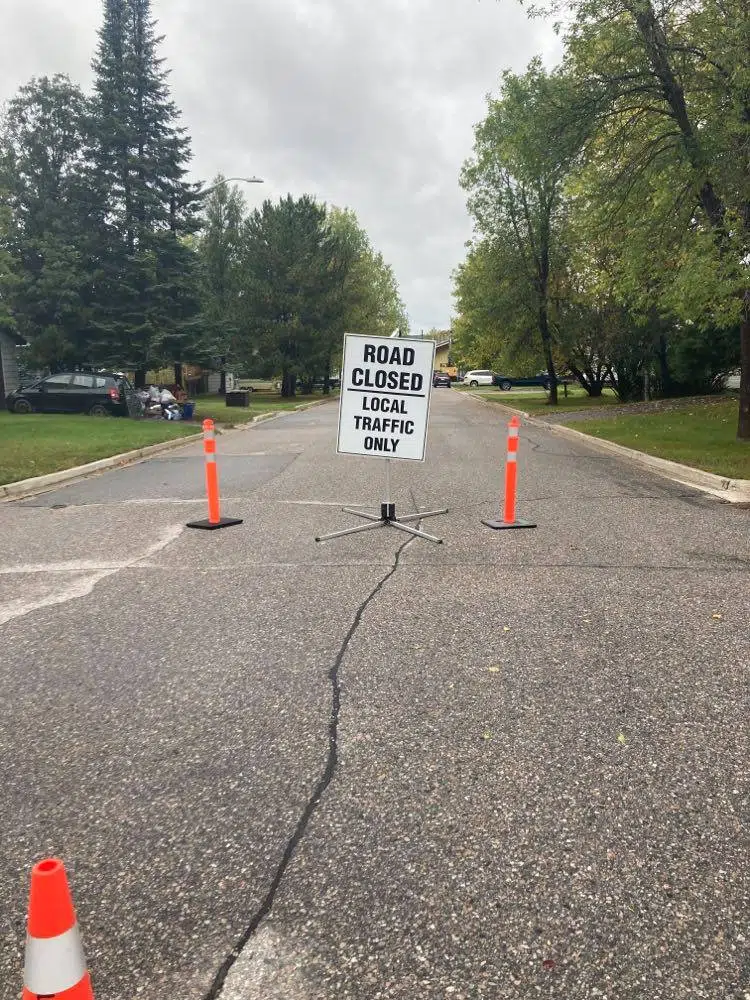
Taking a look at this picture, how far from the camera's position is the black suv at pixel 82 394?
23781mm

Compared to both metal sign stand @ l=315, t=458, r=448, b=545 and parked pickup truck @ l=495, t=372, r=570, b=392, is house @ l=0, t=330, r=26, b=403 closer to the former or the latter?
metal sign stand @ l=315, t=458, r=448, b=545

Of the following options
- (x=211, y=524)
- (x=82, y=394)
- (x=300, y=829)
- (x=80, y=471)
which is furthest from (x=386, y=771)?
(x=82, y=394)

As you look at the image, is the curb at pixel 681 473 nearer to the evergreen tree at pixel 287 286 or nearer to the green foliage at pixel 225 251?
the green foliage at pixel 225 251

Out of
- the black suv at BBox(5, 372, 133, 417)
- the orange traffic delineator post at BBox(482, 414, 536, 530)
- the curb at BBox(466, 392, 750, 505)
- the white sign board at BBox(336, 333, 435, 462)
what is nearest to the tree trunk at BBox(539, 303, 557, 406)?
the curb at BBox(466, 392, 750, 505)

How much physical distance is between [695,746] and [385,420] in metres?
5.18

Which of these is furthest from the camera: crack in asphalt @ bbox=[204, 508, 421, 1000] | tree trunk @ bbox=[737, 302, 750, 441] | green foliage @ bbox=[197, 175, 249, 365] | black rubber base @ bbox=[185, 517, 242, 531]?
green foliage @ bbox=[197, 175, 249, 365]

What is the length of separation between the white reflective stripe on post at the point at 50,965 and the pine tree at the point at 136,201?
26.7 metres

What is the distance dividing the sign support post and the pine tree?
67.7 ft

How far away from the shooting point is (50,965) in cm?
142

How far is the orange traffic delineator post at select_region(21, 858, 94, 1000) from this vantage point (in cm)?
140

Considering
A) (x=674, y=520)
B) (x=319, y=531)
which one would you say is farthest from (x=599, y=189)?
(x=319, y=531)

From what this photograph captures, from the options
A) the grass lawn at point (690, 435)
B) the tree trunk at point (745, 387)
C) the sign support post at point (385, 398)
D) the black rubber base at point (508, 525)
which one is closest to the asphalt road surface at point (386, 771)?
the black rubber base at point (508, 525)

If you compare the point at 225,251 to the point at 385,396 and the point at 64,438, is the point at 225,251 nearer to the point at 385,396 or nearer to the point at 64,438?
the point at 64,438

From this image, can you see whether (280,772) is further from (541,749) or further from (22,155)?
(22,155)
